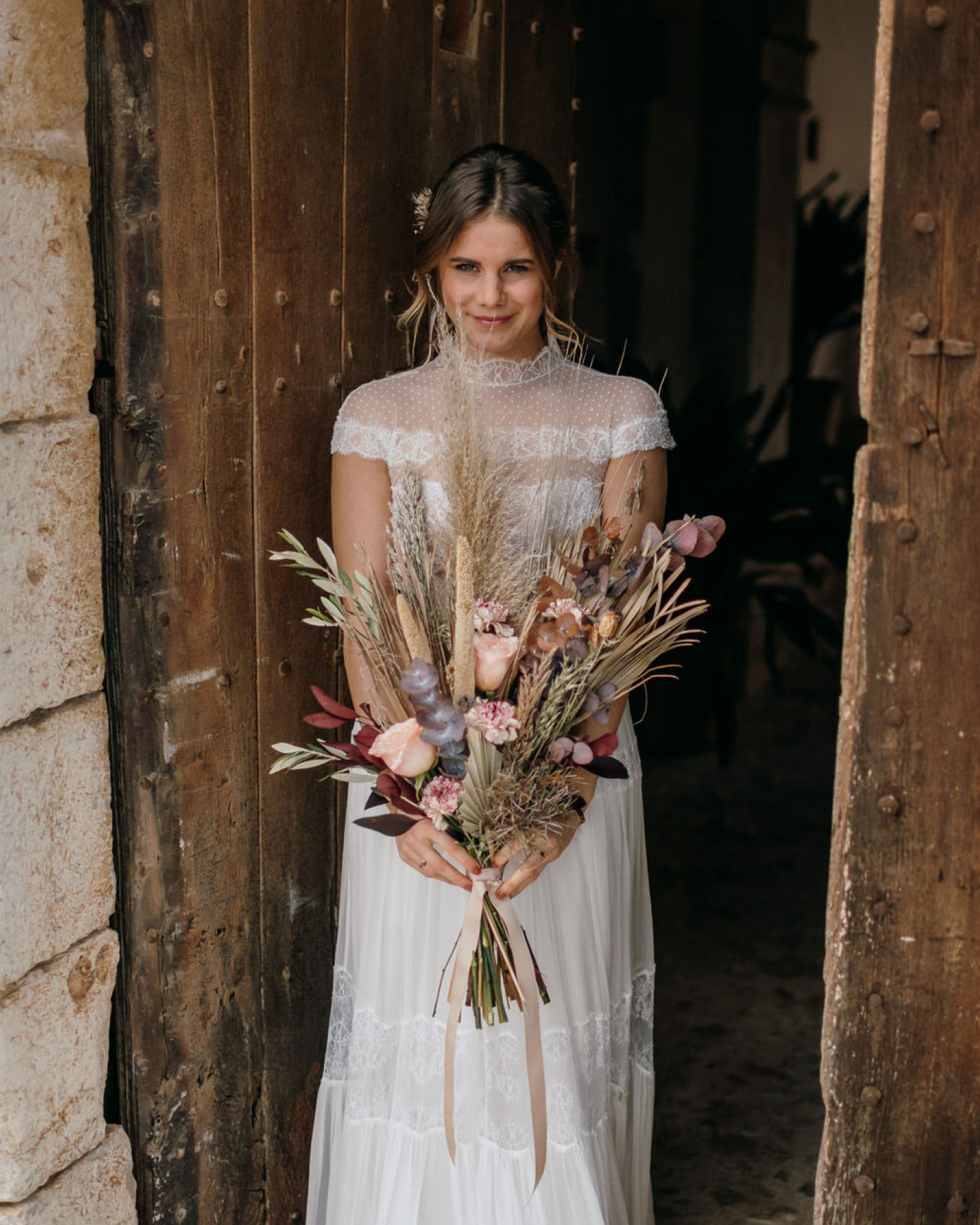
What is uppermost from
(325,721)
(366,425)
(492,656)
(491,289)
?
(491,289)

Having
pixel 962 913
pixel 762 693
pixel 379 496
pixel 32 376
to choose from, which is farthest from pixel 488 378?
pixel 762 693

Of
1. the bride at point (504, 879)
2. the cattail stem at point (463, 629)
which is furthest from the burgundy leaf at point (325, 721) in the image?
the cattail stem at point (463, 629)

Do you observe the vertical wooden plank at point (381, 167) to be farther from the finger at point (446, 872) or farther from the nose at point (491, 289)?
the finger at point (446, 872)

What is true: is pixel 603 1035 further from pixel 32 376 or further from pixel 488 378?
pixel 32 376

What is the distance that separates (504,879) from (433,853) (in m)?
0.14

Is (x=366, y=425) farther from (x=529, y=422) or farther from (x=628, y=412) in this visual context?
(x=628, y=412)

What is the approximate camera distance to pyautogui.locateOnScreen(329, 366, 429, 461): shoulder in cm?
212

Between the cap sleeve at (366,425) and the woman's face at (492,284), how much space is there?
0.62ft

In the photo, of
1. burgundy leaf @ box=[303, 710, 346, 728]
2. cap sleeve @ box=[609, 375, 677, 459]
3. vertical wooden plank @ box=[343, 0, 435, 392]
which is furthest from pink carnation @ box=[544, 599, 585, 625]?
vertical wooden plank @ box=[343, 0, 435, 392]

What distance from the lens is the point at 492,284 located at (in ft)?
6.75

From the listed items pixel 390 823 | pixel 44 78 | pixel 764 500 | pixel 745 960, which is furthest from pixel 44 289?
pixel 764 500

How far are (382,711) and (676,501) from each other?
2.71 meters

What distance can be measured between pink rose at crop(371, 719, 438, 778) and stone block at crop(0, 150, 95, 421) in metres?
0.70

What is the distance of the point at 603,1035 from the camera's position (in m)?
2.17
